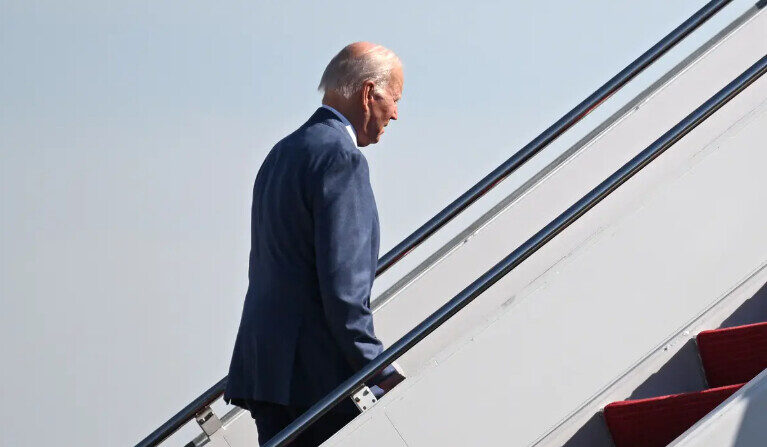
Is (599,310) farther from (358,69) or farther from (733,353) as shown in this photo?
(358,69)

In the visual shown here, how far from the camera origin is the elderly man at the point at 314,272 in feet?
8.77

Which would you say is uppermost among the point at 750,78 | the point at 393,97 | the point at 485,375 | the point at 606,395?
the point at 393,97

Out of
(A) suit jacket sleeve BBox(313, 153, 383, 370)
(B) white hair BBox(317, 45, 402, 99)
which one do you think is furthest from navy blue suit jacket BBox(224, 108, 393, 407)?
(B) white hair BBox(317, 45, 402, 99)

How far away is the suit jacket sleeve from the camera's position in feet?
8.68

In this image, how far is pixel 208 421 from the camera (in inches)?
148

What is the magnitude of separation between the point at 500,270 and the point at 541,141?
1.33m

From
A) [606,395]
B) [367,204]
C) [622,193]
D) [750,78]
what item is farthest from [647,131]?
[367,204]

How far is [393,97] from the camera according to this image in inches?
113

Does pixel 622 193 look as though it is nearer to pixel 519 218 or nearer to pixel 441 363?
pixel 519 218

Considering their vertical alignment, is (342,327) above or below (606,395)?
above

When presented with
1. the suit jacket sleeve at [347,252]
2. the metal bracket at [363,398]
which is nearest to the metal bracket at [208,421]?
the metal bracket at [363,398]

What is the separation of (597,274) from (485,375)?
1.26ft

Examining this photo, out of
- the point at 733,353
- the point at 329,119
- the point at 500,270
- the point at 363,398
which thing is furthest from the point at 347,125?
the point at 733,353

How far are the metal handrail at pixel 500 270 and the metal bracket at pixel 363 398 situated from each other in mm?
72
